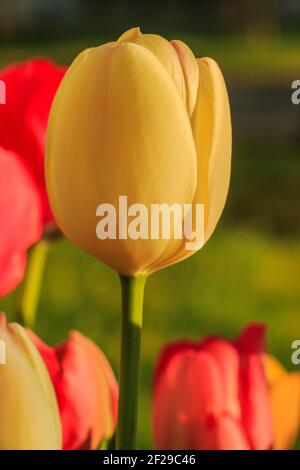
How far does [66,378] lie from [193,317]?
84cm

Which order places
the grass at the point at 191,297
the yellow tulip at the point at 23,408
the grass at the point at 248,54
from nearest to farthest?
the yellow tulip at the point at 23,408 → the grass at the point at 191,297 → the grass at the point at 248,54

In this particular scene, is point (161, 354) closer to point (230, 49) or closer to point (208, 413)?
point (208, 413)

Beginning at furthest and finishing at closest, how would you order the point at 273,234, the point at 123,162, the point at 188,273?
the point at 273,234, the point at 188,273, the point at 123,162

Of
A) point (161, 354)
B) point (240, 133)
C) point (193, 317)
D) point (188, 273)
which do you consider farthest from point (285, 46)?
point (161, 354)

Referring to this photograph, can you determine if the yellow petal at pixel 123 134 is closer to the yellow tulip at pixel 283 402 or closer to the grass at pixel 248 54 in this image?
the yellow tulip at pixel 283 402

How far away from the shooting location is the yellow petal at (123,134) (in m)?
0.22

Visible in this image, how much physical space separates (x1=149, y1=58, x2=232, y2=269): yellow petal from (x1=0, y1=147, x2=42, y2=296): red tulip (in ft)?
0.16

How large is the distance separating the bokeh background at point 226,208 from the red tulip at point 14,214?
16 cm

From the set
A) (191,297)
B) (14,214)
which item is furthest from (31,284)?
(191,297)

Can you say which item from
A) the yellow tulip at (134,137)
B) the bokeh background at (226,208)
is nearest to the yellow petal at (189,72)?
the yellow tulip at (134,137)

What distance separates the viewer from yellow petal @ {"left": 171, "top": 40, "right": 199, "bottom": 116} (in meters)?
0.23

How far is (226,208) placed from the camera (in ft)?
4.78

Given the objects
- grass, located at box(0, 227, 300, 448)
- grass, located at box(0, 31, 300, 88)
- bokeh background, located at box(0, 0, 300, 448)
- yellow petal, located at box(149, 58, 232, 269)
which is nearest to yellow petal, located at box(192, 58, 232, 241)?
yellow petal, located at box(149, 58, 232, 269)

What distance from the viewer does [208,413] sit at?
26 centimetres
